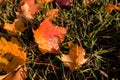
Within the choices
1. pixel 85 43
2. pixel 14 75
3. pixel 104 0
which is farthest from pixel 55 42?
pixel 104 0

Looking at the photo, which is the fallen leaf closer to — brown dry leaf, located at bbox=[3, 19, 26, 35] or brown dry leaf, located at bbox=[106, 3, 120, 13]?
brown dry leaf, located at bbox=[3, 19, 26, 35]

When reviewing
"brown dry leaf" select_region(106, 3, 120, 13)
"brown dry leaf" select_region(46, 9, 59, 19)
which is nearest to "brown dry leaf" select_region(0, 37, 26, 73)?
"brown dry leaf" select_region(46, 9, 59, 19)

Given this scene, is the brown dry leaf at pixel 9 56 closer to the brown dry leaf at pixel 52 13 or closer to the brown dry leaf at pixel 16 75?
the brown dry leaf at pixel 16 75

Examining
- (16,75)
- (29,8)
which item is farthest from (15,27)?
(16,75)

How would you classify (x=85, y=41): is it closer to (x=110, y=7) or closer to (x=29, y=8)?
(x=110, y=7)

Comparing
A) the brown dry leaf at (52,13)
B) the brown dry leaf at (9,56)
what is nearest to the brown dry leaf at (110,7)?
the brown dry leaf at (52,13)

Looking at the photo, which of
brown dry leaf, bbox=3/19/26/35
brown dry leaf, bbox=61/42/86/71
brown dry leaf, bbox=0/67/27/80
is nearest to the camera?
brown dry leaf, bbox=61/42/86/71
